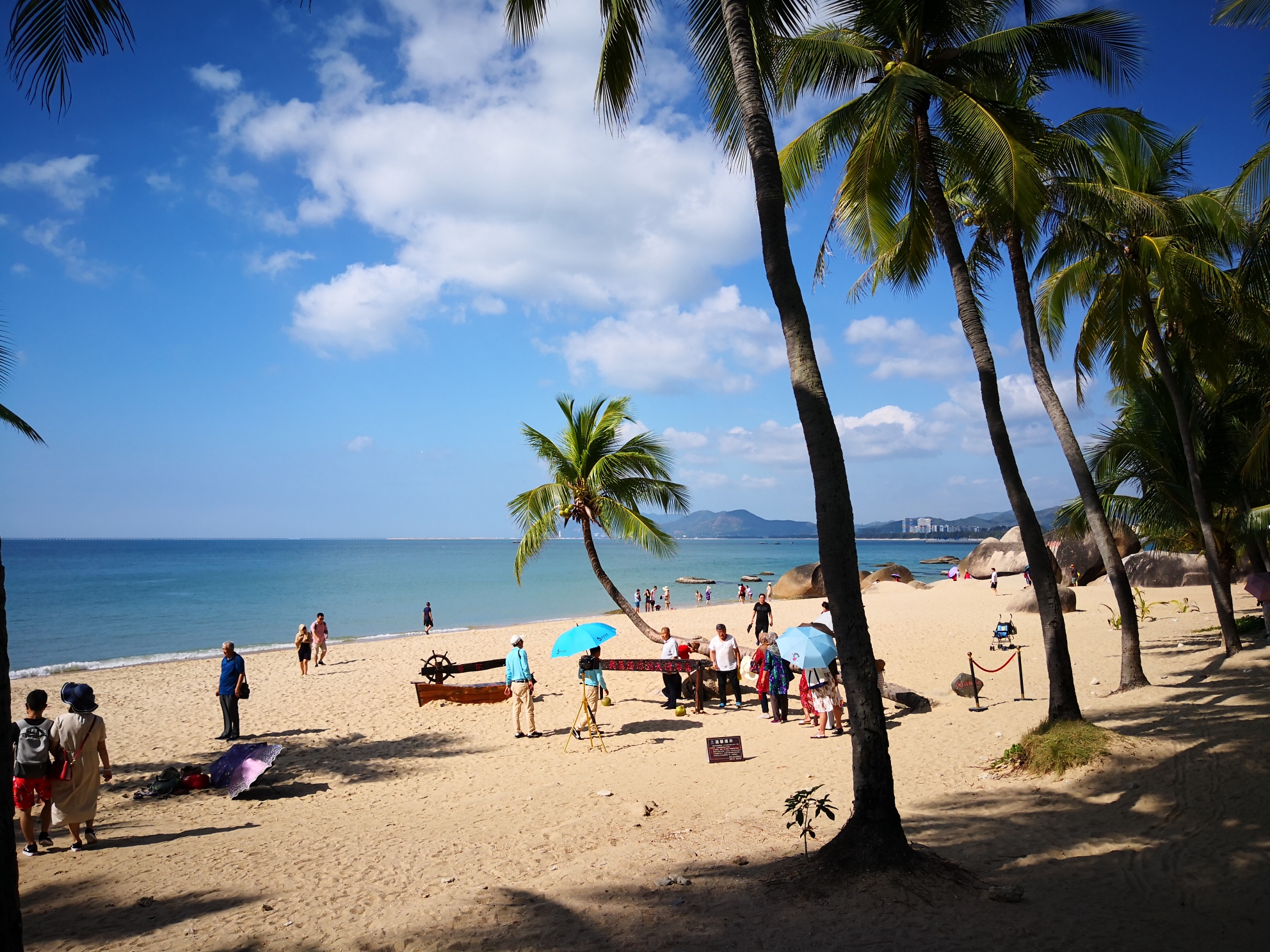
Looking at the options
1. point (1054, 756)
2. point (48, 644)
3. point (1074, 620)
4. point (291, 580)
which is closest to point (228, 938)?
point (1054, 756)

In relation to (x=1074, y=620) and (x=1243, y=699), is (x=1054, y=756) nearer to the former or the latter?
(x=1243, y=699)

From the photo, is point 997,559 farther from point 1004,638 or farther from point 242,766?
point 242,766

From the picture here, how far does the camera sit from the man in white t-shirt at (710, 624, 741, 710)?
13.4 metres

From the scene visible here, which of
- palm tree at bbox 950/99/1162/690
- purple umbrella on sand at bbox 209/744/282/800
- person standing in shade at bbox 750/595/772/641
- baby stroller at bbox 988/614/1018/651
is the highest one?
palm tree at bbox 950/99/1162/690

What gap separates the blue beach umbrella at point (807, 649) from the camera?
10.5 meters

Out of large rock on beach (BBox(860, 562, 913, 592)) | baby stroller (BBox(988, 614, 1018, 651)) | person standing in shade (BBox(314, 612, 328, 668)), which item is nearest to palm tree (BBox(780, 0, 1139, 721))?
baby stroller (BBox(988, 614, 1018, 651))

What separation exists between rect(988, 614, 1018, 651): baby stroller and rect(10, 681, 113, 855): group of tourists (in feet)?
59.5

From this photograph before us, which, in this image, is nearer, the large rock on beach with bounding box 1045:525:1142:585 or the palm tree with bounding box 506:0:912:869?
the palm tree with bounding box 506:0:912:869

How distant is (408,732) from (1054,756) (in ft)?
34.2

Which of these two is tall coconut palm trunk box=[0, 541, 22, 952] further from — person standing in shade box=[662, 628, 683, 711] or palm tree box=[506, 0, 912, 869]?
person standing in shade box=[662, 628, 683, 711]

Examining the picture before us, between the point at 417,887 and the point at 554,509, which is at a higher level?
the point at 554,509

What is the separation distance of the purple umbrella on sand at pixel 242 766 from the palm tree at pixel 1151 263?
13.3 meters

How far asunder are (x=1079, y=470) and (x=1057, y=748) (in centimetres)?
430

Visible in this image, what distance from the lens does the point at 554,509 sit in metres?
18.1
